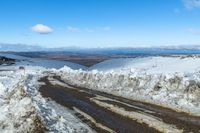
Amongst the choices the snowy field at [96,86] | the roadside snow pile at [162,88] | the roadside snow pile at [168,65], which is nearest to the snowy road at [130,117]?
the snowy field at [96,86]

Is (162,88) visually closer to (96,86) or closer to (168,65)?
(96,86)

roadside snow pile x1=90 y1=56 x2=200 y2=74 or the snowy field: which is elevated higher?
the snowy field

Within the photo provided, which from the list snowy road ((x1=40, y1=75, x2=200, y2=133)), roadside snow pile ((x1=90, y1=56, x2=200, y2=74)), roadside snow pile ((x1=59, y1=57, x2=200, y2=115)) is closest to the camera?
snowy road ((x1=40, y1=75, x2=200, y2=133))

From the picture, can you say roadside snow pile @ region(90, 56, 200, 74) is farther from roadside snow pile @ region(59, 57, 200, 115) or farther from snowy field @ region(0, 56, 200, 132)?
→ snowy field @ region(0, 56, 200, 132)

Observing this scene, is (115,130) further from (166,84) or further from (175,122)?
(166,84)

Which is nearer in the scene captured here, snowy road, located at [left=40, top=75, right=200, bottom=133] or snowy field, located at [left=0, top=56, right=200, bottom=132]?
snowy road, located at [left=40, top=75, right=200, bottom=133]

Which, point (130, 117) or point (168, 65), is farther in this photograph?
point (168, 65)

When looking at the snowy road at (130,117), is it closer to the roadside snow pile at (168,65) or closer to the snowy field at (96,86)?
the snowy field at (96,86)

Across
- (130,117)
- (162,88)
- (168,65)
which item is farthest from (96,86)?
(168,65)

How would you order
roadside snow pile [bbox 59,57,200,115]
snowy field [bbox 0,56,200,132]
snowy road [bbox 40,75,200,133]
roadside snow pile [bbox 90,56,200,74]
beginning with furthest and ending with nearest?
roadside snow pile [bbox 90,56,200,74], roadside snow pile [bbox 59,57,200,115], snowy field [bbox 0,56,200,132], snowy road [bbox 40,75,200,133]

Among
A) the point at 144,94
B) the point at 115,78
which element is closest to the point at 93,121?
the point at 144,94

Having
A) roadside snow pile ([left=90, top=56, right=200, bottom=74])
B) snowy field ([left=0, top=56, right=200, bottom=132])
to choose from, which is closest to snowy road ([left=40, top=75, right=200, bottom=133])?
snowy field ([left=0, top=56, right=200, bottom=132])

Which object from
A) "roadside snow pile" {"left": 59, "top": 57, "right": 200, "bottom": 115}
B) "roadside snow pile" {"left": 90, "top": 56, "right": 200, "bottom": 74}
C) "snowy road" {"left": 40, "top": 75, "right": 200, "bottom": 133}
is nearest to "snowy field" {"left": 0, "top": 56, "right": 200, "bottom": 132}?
"roadside snow pile" {"left": 59, "top": 57, "right": 200, "bottom": 115}
